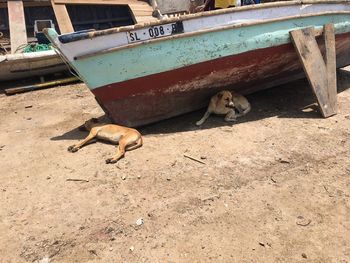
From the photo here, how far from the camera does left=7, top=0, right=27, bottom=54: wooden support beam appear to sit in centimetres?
746

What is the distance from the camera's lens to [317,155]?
14.2ft

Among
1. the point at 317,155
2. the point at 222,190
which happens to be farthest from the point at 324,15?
the point at 222,190

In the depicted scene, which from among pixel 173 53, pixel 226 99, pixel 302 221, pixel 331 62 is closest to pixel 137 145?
pixel 173 53

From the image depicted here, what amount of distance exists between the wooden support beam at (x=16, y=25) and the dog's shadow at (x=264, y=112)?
10.2 feet

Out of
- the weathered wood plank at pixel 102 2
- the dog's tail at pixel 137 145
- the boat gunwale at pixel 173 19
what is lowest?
the dog's tail at pixel 137 145

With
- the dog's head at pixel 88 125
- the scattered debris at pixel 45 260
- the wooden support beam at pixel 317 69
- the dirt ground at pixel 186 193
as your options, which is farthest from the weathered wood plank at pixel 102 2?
the scattered debris at pixel 45 260

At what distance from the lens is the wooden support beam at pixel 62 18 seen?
7.69 meters

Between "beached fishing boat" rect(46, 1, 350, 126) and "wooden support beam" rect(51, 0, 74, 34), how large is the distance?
3.59 metres

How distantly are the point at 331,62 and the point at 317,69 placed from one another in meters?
0.37

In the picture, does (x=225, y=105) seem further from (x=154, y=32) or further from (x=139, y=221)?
(x=139, y=221)

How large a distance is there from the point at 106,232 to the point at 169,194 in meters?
0.77

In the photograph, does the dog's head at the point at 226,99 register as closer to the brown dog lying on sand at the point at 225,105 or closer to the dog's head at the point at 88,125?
the brown dog lying on sand at the point at 225,105

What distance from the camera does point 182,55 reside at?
4.73 meters

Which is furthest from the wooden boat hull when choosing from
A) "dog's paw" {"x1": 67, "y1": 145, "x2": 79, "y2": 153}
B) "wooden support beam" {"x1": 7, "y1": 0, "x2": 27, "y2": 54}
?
"dog's paw" {"x1": 67, "y1": 145, "x2": 79, "y2": 153}
